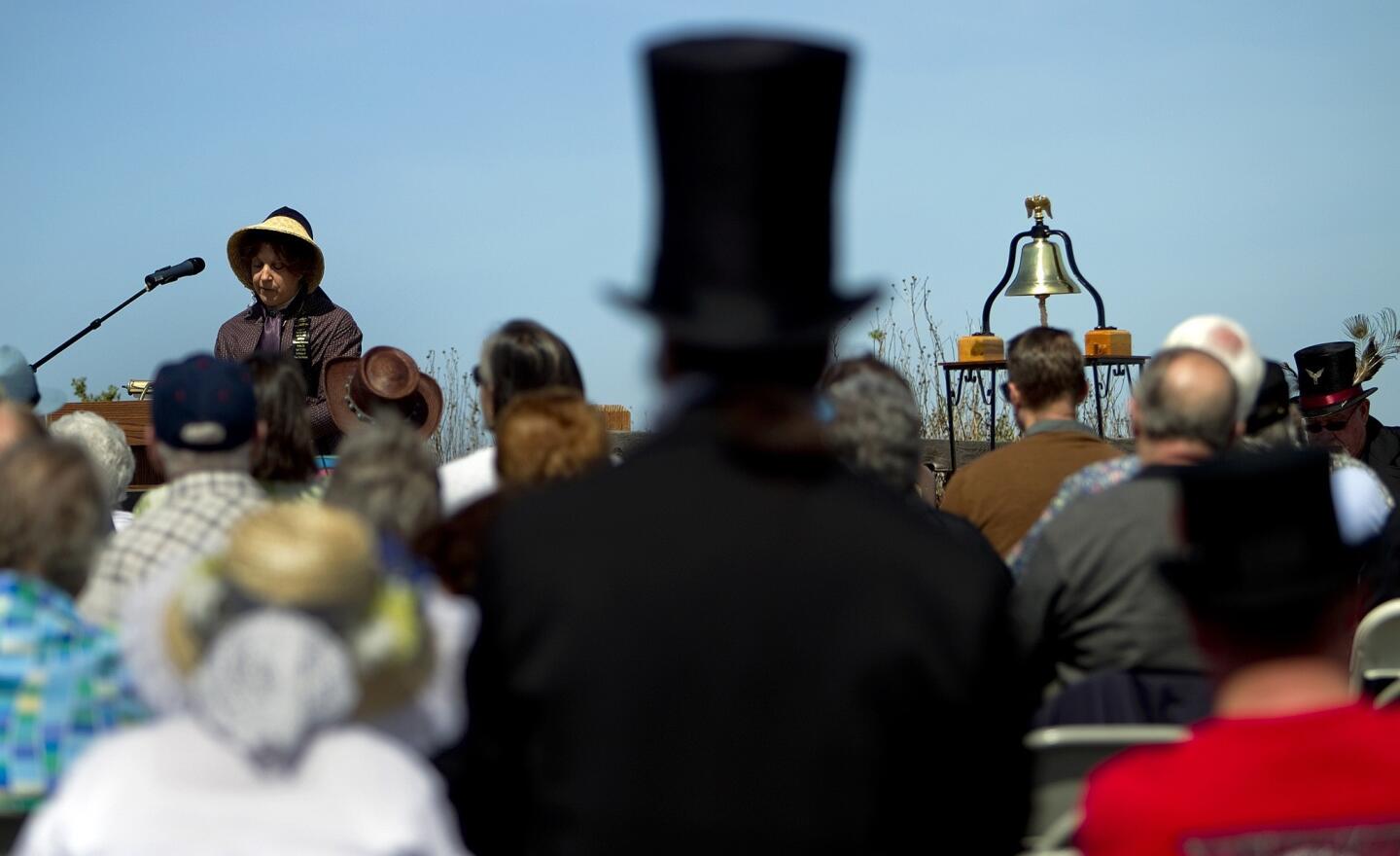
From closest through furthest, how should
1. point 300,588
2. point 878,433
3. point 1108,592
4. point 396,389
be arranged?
point 300,588 < point 1108,592 < point 878,433 < point 396,389

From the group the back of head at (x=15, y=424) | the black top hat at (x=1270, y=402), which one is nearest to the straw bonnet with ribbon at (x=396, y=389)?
the back of head at (x=15, y=424)

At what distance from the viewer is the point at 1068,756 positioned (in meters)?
2.60

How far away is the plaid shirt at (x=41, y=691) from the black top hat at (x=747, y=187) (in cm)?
138

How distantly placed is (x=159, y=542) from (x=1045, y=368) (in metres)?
2.56

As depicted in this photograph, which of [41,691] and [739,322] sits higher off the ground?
[739,322]

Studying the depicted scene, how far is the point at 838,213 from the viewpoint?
1.82 metres

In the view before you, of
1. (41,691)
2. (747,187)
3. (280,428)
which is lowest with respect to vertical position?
(41,691)

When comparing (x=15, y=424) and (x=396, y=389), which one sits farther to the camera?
(x=396, y=389)

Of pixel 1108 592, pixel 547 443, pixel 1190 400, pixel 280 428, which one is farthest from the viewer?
pixel 280 428

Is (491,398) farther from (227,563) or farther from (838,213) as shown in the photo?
(838,213)

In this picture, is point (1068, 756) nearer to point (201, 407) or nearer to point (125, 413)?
point (201, 407)

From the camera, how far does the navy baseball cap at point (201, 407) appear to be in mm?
3365

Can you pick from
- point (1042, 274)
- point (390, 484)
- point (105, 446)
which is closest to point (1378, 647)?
point (390, 484)

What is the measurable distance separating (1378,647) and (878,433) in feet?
4.53
